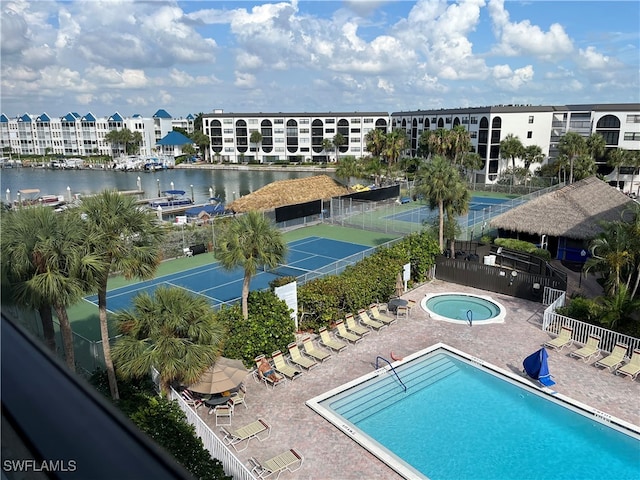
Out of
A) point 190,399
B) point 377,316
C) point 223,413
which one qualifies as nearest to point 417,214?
point 377,316

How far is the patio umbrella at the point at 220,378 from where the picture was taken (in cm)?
1399

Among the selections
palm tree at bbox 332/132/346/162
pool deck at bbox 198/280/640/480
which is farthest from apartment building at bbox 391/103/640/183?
pool deck at bbox 198/280/640/480

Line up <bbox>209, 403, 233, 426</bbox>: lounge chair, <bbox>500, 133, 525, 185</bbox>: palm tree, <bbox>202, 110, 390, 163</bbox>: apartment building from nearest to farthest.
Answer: <bbox>209, 403, 233, 426</bbox>: lounge chair < <bbox>500, 133, 525, 185</bbox>: palm tree < <bbox>202, 110, 390, 163</bbox>: apartment building

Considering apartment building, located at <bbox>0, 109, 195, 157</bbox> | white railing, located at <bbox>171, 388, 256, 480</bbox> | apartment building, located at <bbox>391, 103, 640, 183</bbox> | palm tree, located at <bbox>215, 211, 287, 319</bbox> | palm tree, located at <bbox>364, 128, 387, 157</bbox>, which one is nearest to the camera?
white railing, located at <bbox>171, 388, 256, 480</bbox>

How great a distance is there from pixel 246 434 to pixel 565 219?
2628 cm

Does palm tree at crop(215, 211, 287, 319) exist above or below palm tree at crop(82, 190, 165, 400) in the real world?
below

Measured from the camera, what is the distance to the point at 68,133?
140 metres

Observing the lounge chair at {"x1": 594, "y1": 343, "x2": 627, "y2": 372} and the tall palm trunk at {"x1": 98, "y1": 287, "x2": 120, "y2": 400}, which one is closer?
the tall palm trunk at {"x1": 98, "y1": 287, "x2": 120, "y2": 400}

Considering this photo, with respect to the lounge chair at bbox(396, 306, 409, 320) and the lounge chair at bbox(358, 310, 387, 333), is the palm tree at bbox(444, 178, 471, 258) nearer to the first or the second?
the lounge chair at bbox(396, 306, 409, 320)

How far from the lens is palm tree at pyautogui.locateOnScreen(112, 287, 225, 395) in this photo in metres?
12.9

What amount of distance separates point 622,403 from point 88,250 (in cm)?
1616

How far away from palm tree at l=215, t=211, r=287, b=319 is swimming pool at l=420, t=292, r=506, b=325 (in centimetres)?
878

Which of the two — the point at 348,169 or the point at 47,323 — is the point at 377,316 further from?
the point at 348,169

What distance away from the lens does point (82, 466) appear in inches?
44.9
